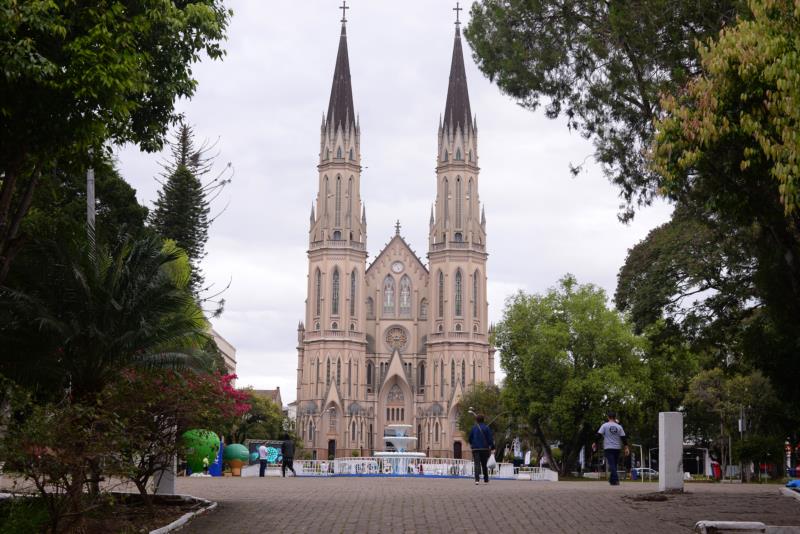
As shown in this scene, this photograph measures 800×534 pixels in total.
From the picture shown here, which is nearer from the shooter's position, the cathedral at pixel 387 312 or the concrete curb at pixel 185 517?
the concrete curb at pixel 185 517

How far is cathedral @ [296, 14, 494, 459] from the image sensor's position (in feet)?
318

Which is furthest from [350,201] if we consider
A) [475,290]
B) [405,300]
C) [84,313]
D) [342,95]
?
[84,313]

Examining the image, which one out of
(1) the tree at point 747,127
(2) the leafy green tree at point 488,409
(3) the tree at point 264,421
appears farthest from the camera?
(3) the tree at point 264,421

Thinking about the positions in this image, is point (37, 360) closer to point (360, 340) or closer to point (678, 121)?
Result: point (678, 121)

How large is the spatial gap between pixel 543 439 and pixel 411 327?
5327 centimetres

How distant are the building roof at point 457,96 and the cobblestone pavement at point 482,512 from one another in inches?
3362

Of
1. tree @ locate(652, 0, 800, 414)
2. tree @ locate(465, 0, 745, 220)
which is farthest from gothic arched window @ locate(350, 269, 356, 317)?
tree @ locate(652, 0, 800, 414)

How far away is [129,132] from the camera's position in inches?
584

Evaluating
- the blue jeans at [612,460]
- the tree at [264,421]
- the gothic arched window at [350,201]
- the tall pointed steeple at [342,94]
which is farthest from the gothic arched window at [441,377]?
the blue jeans at [612,460]

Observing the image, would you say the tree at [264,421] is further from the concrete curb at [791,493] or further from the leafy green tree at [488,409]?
the concrete curb at [791,493]

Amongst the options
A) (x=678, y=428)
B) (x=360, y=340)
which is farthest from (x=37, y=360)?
(x=360, y=340)

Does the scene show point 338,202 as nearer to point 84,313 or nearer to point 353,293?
point 353,293

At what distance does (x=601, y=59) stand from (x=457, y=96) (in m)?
86.1

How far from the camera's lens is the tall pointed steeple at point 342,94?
10175 cm
